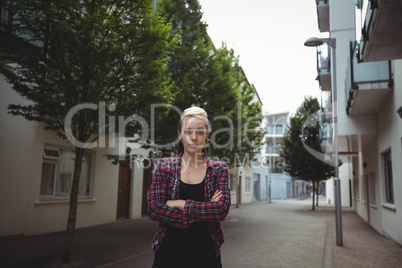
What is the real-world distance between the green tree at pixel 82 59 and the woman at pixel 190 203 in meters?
5.13

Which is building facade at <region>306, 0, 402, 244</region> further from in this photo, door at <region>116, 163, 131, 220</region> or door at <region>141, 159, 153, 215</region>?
door at <region>116, 163, 131, 220</region>

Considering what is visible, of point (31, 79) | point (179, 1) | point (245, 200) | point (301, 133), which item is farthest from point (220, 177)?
point (245, 200)

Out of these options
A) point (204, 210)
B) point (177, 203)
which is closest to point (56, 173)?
point (177, 203)

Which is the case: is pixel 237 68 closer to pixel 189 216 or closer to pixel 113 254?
pixel 113 254

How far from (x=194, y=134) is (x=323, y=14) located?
18.8 m

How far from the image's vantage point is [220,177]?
2.28m

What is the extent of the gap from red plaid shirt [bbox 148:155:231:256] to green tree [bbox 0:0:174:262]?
5.11 m

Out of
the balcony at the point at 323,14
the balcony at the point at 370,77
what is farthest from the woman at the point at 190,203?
the balcony at the point at 323,14

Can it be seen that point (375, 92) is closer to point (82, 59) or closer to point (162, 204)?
point (82, 59)

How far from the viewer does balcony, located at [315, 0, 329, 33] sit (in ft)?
57.1

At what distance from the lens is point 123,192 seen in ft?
51.8

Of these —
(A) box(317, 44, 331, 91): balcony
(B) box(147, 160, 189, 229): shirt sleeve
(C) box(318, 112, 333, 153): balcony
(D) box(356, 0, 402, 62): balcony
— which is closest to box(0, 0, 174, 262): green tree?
(D) box(356, 0, 402, 62): balcony

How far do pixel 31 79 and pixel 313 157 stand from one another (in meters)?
23.8

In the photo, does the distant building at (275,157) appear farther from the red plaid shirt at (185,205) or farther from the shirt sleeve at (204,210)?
the shirt sleeve at (204,210)
